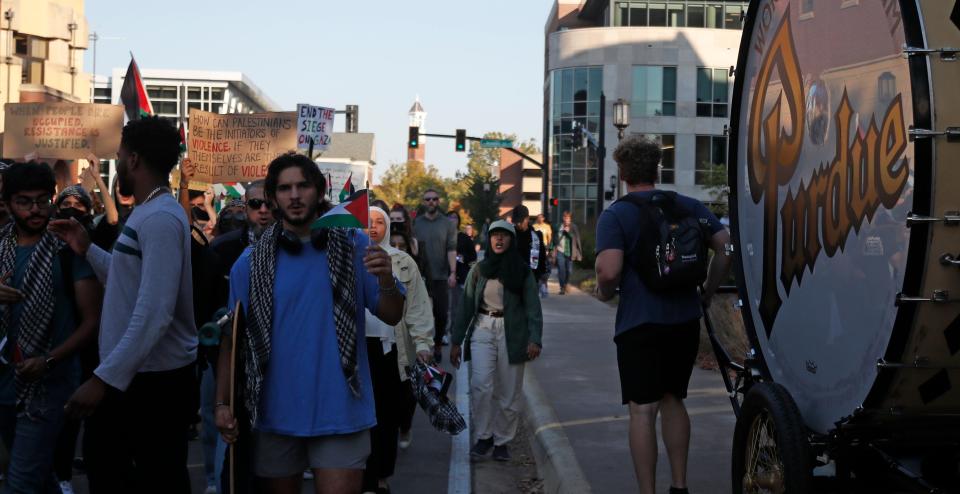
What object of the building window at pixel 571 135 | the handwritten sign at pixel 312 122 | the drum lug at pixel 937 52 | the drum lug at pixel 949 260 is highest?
the building window at pixel 571 135

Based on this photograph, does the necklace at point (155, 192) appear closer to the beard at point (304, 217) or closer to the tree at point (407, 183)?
the beard at point (304, 217)

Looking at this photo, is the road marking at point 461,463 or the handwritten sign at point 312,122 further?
the handwritten sign at point 312,122

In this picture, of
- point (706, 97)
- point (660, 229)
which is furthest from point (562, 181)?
point (660, 229)

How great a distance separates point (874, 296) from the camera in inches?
174

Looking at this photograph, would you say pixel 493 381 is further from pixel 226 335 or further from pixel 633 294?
pixel 226 335

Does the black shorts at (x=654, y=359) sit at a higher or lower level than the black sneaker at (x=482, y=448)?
higher

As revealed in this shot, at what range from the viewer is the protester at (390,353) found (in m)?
7.29

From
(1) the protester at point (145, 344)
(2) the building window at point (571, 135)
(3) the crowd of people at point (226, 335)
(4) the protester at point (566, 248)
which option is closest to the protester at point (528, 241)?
(4) the protester at point (566, 248)

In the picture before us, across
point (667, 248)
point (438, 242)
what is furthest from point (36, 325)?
point (438, 242)

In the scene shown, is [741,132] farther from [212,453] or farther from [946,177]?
[212,453]

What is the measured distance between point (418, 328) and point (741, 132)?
8.19ft

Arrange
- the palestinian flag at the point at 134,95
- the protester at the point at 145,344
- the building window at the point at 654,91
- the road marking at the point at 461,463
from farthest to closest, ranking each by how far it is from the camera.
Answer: the building window at the point at 654,91 < the palestinian flag at the point at 134,95 < the road marking at the point at 461,463 < the protester at the point at 145,344

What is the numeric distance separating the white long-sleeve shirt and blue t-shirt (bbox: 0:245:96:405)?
0.84 meters

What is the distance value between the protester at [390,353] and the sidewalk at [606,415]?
46.2 inches
